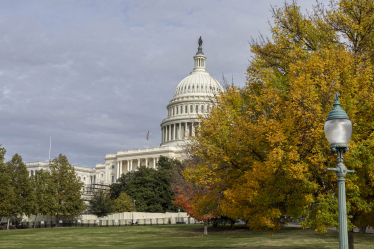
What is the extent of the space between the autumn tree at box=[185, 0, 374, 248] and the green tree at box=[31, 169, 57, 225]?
169ft

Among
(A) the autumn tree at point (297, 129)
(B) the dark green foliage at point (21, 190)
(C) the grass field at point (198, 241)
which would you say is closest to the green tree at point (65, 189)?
(B) the dark green foliage at point (21, 190)

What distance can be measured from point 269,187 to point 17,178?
188 feet

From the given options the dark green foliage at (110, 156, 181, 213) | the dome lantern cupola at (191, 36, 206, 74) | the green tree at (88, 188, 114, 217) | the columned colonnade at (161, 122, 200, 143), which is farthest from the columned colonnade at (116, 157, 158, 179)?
the green tree at (88, 188, 114, 217)

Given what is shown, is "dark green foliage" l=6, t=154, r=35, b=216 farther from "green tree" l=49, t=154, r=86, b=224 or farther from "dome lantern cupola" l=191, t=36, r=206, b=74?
"dome lantern cupola" l=191, t=36, r=206, b=74

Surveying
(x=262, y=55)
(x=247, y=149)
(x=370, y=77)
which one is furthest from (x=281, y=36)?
(x=247, y=149)

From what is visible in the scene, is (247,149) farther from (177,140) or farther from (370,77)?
(177,140)

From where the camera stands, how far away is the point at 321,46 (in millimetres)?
20734

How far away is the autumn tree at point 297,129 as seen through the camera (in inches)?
603

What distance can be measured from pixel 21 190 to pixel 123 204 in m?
20.0

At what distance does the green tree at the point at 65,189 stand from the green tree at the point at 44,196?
0.86 metres

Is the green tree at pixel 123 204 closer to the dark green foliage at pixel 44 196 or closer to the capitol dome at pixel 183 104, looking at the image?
the dark green foliage at pixel 44 196

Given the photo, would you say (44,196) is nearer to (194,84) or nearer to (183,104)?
(183,104)

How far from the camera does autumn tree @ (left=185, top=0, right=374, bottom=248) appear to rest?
1530 cm

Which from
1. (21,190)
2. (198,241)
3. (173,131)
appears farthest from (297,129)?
(173,131)
